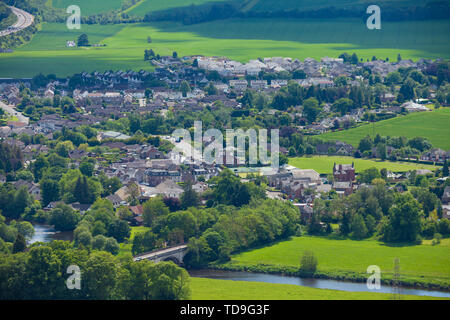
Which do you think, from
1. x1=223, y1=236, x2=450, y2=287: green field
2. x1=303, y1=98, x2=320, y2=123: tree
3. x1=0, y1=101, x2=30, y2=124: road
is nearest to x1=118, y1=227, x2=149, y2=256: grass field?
x1=223, y1=236, x2=450, y2=287: green field

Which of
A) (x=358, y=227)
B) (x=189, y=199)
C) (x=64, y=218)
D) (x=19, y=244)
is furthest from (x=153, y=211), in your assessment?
(x=358, y=227)

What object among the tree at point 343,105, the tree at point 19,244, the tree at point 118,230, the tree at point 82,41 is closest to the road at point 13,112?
the tree at point 343,105

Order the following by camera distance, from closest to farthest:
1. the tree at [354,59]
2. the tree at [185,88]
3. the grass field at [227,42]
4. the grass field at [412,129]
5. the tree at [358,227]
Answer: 1. the tree at [358,227]
2. the grass field at [412,129]
3. the tree at [185,88]
4. the grass field at [227,42]
5. the tree at [354,59]

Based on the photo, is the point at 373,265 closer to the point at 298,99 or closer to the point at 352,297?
the point at 352,297

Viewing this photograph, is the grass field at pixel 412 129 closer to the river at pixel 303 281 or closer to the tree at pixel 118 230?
Answer: the tree at pixel 118 230

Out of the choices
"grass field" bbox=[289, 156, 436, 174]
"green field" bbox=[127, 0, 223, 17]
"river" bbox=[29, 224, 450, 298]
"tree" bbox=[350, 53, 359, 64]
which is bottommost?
"river" bbox=[29, 224, 450, 298]

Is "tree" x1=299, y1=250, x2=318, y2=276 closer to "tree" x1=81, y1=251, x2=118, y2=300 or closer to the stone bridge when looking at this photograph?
the stone bridge
